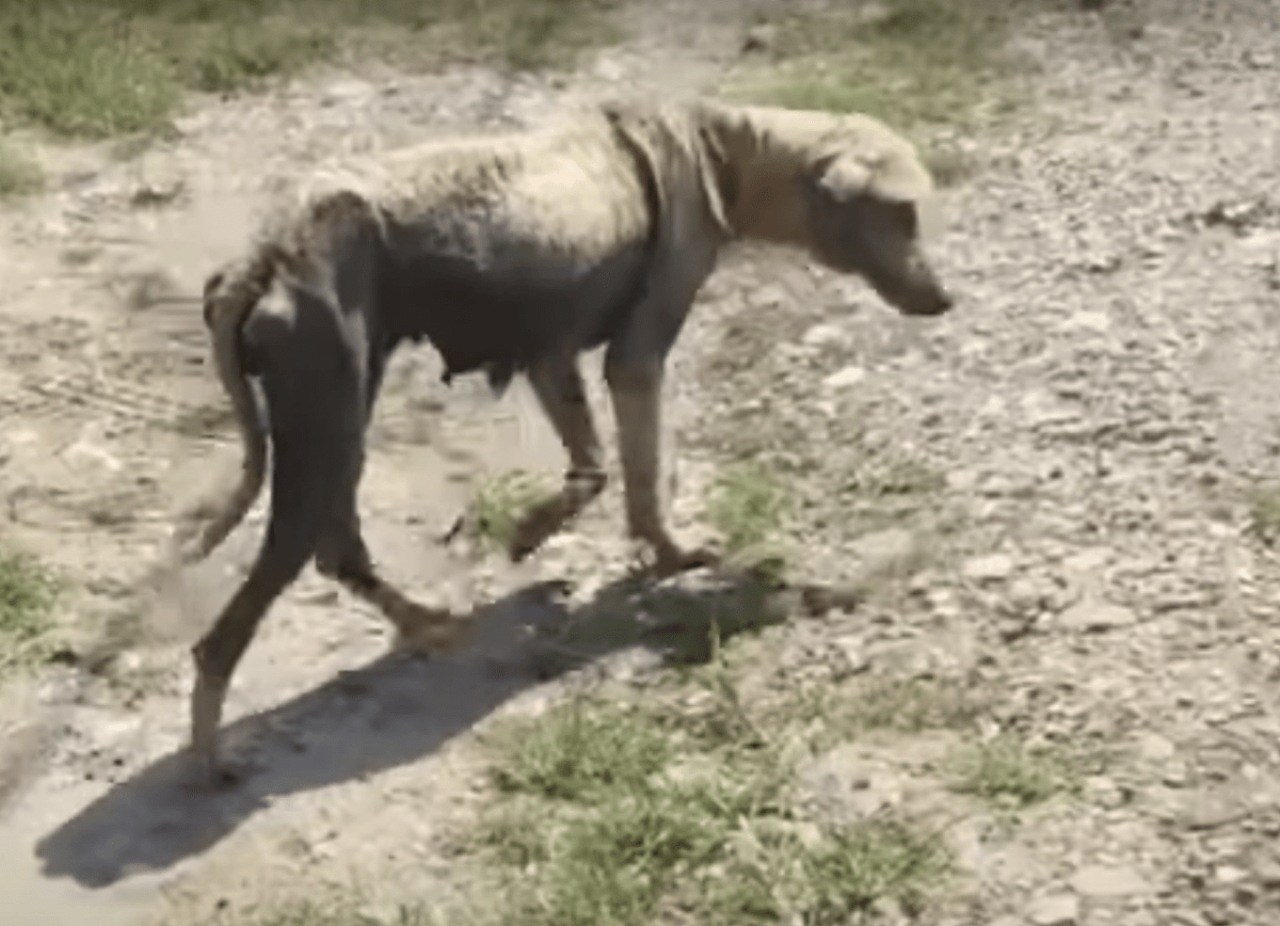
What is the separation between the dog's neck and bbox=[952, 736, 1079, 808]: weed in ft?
3.87

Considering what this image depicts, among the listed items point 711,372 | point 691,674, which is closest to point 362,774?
point 691,674

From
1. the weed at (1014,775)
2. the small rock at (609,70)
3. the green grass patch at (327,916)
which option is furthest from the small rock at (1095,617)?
the small rock at (609,70)

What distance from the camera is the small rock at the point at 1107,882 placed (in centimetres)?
414

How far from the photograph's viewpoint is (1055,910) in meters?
4.11

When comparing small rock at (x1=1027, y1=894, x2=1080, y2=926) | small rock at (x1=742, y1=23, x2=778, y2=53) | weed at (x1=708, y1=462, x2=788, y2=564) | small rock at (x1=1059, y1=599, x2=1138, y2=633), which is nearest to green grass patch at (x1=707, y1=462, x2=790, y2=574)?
weed at (x1=708, y1=462, x2=788, y2=564)

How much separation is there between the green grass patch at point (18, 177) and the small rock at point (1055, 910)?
12.7 ft

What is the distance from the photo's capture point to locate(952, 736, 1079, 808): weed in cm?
437

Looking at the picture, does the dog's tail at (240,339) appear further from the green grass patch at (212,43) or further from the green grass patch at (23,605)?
the green grass patch at (212,43)

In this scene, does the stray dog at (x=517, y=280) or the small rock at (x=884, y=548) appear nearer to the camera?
the stray dog at (x=517, y=280)

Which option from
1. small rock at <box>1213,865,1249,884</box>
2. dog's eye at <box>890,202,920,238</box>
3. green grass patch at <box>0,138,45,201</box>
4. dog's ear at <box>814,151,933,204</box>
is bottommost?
green grass patch at <box>0,138,45,201</box>

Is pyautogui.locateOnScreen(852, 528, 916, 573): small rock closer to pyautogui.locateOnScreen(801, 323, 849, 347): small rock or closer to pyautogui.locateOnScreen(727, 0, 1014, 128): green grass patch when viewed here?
pyautogui.locateOnScreen(801, 323, 849, 347): small rock

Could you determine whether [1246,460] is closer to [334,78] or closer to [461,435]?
[461,435]

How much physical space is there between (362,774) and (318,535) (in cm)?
44

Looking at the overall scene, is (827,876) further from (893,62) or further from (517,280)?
(893,62)
